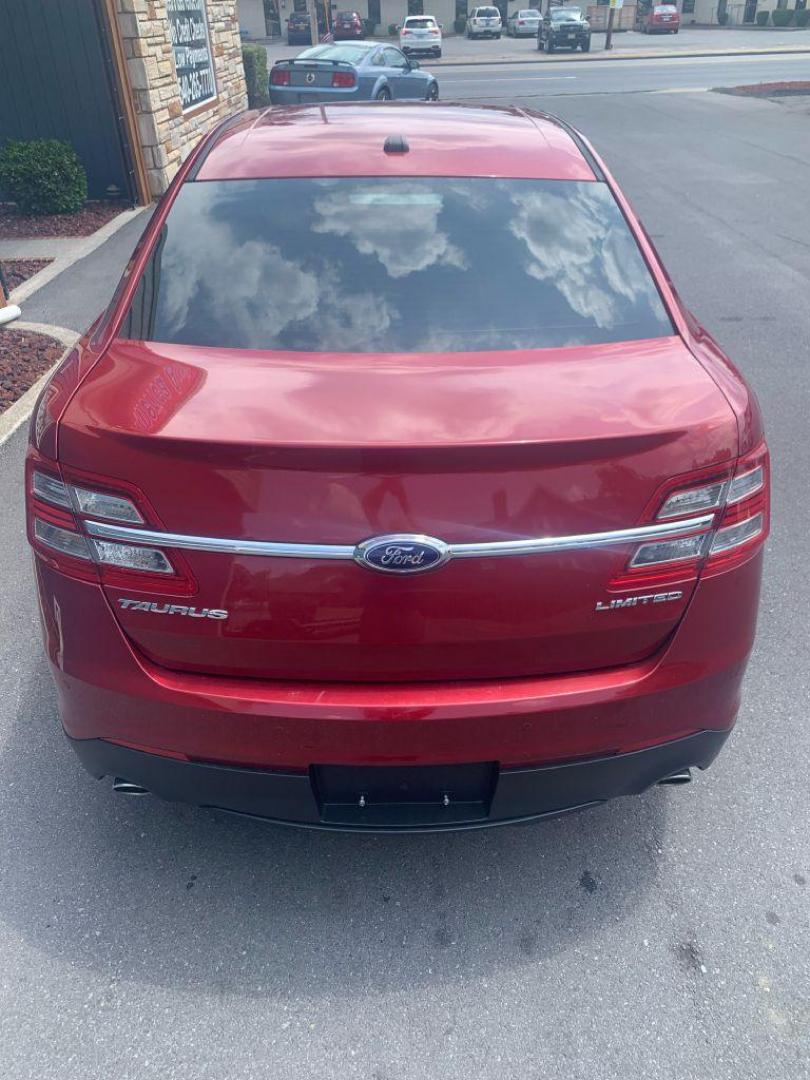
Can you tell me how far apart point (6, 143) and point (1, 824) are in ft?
35.1

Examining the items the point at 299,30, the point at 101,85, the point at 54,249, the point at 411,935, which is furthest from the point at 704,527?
the point at 299,30

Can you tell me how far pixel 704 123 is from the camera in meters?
18.3

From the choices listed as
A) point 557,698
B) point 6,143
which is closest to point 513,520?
point 557,698

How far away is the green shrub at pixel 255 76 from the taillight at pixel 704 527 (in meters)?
20.7

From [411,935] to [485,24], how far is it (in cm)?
6306

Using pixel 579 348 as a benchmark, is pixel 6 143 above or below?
below

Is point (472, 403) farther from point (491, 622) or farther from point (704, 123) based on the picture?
point (704, 123)

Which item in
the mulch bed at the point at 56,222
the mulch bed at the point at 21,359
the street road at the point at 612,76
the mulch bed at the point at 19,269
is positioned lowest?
the street road at the point at 612,76

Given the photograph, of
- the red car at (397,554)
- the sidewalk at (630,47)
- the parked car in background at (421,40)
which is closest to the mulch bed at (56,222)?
the red car at (397,554)

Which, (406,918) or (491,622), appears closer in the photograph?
(491,622)

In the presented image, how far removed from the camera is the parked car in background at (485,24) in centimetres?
5519

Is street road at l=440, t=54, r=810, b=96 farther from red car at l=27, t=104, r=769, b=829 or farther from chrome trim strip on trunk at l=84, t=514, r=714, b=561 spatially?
chrome trim strip on trunk at l=84, t=514, r=714, b=561

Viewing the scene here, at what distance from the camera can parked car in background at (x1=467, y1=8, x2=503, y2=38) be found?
55188mm

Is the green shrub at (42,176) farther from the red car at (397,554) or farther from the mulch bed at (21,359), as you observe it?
the red car at (397,554)
